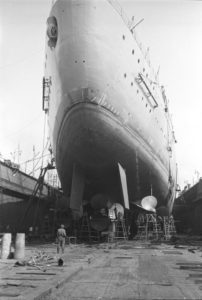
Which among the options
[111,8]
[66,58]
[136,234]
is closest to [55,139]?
[66,58]

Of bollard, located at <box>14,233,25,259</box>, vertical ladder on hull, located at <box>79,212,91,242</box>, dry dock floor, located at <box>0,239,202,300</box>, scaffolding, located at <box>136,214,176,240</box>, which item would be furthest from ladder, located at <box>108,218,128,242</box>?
dry dock floor, located at <box>0,239,202,300</box>

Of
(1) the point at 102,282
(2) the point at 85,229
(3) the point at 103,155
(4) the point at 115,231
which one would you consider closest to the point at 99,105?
(3) the point at 103,155

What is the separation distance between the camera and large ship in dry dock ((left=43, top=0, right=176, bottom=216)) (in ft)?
43.9

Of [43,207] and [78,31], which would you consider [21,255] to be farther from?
[43,207]

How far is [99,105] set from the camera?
43.9 ft

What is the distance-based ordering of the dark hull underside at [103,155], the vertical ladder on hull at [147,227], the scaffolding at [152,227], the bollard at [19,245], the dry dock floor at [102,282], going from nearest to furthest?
the dry dock floor at [102,282], the bollard at [19,245], the dark hull underside at [103,155], the vertical ladder on hull at [147,227], the scaffolding at [152,227]

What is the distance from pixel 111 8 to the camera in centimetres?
1469

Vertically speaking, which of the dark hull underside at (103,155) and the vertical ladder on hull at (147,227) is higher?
the dark hull underside at (103,155)

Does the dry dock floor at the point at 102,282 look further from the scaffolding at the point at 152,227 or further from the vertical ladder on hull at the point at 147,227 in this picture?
the scaffolding at the point at 152,227

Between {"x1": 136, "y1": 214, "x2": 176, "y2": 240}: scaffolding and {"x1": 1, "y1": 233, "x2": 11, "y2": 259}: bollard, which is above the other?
{"x1": 136, "y1": 214, "x2": 176, "y2": 240}: scaffolding

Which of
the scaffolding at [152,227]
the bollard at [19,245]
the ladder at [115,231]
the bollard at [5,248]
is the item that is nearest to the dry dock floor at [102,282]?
the bollard at [19,245]

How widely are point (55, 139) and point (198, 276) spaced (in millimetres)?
10683

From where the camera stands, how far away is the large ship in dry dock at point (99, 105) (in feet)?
43.9

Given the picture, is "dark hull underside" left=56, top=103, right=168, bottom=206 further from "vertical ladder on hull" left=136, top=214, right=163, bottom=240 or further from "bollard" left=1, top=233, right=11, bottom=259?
"bollard" left=1, top=233, right=11, bottom=259
